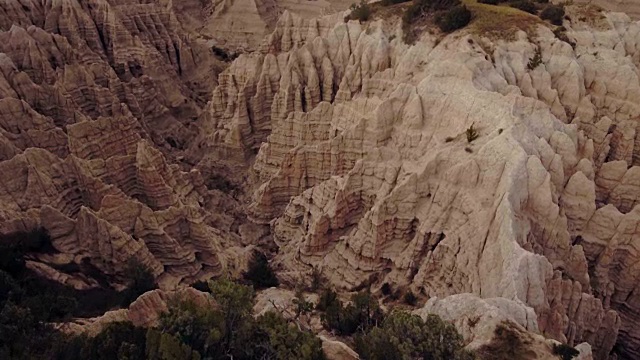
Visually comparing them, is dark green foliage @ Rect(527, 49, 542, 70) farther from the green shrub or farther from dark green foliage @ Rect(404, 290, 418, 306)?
dark green foliage @ Rect(404, 290, 418, 306)

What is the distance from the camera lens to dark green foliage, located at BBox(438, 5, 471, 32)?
37156mm

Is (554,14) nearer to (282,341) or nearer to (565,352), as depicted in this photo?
(565,352)

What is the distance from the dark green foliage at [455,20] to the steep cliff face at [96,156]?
1845cm

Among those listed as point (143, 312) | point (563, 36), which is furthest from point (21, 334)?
point (563, 36)

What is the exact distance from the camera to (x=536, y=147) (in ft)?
84.3

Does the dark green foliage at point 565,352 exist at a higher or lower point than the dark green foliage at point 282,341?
higher

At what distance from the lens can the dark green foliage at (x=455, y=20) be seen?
37.2 metres

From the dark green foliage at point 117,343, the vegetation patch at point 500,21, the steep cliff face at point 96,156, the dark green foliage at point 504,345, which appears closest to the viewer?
the dark green foliage at point 504,345

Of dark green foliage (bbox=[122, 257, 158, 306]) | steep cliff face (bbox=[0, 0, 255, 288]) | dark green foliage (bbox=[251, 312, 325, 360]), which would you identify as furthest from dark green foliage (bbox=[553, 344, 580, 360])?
steep cliff face (bbox=[0, 0, 255, 288])

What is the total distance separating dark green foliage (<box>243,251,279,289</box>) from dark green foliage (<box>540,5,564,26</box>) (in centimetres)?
2479

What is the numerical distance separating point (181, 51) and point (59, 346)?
43.0m

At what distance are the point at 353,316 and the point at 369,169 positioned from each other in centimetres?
1002

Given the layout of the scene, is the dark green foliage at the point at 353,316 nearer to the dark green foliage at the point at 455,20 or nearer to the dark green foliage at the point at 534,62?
the dark green foliage at the point at 534,62

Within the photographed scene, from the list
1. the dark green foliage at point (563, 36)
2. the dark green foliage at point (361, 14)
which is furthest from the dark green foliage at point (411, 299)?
the dark green foliage at point (361, 14)
